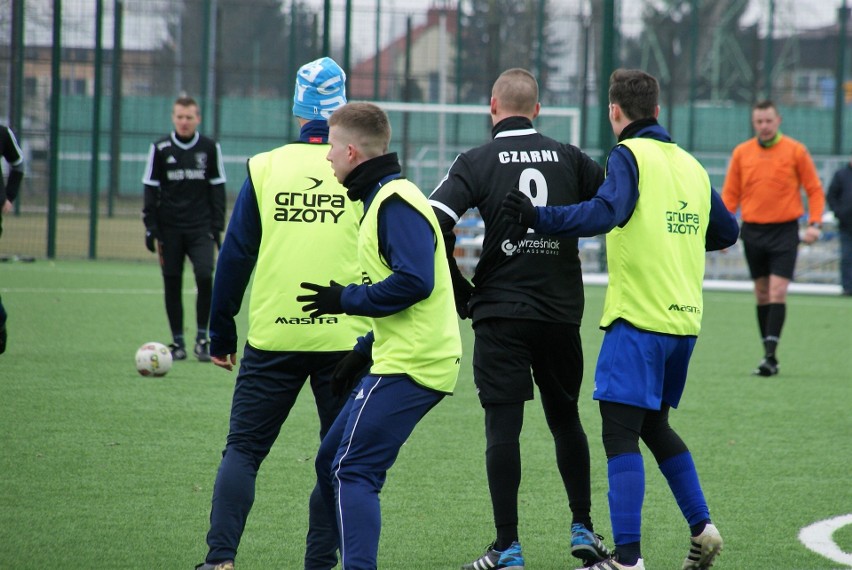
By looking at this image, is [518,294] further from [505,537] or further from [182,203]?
[182,203]

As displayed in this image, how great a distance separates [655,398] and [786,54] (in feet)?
69.7

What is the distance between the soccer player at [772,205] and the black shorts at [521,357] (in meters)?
5.45

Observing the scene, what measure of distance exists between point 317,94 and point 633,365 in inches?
62.2

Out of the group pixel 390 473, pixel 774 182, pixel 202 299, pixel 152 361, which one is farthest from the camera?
pixel 202 299

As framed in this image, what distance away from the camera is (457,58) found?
2258 centimetres

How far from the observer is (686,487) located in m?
4.68

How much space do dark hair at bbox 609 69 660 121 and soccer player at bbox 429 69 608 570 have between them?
0.35 meters

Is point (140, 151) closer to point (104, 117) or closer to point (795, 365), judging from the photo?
point (104, 117)

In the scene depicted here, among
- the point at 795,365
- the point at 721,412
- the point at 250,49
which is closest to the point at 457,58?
the point at 250,49

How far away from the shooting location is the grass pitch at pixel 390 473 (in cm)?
484

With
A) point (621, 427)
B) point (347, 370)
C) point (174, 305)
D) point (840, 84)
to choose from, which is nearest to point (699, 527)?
point (621, 427)

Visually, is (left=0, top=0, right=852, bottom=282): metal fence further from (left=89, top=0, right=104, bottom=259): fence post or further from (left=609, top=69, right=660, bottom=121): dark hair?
(left=609, top=69, right=660, bottom=121): dark hair

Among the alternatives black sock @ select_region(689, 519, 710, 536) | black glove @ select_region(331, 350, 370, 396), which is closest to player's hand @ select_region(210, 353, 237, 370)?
black glove @ select_region(331, 350, 370, 396)

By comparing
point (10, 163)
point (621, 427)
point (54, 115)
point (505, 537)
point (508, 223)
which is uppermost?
point (54, 115)
